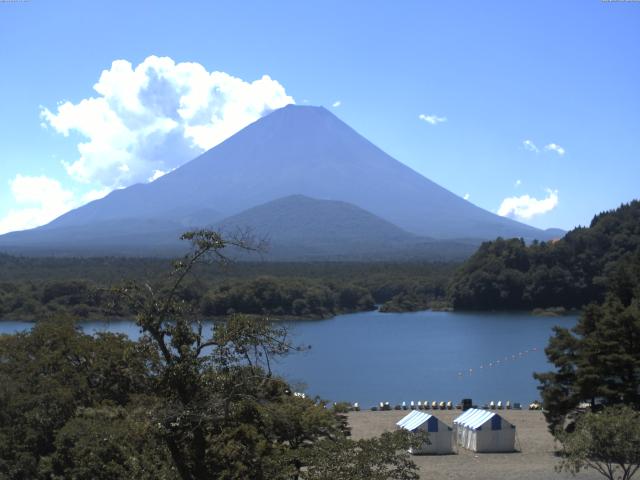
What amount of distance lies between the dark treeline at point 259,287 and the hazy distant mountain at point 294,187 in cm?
7388

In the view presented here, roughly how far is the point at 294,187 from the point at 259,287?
10518 cm

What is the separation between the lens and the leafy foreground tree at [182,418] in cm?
585

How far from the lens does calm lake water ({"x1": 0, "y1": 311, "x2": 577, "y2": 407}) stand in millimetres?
24203

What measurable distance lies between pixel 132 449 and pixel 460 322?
37.7 m

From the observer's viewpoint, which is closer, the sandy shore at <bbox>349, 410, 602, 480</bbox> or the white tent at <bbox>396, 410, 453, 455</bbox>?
the sandy shore at <bbox>349, 410, 602, 480</bbox>

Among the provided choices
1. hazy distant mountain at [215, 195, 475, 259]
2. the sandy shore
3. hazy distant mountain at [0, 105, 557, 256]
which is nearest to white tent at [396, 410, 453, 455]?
the sandy shore

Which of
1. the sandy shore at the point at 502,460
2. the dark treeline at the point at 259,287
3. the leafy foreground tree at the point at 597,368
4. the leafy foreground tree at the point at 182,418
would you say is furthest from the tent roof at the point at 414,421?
the dark treeline at the point at 259,287

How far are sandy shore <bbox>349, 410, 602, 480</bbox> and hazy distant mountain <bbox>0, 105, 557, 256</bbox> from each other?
401 ft

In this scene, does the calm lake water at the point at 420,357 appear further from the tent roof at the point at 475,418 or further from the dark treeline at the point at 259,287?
the tent roof at the point at 475,418

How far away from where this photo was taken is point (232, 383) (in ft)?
19.3

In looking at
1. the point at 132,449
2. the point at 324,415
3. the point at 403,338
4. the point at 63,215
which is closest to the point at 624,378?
the point at 324,415

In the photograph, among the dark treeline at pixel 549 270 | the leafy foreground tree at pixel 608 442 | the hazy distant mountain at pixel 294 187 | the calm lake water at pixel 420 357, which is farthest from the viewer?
the hazy distant mountain at pixel 294 187

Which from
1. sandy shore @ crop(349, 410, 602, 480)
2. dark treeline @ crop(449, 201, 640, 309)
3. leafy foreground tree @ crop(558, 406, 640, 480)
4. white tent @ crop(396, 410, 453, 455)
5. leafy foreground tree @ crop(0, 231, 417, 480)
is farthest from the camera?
dark treeline @ crop(449, 201, 640, 309)

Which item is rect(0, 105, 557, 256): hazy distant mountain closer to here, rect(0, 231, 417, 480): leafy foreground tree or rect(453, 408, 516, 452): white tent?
rect(453, 408, 516, 452): white tent
